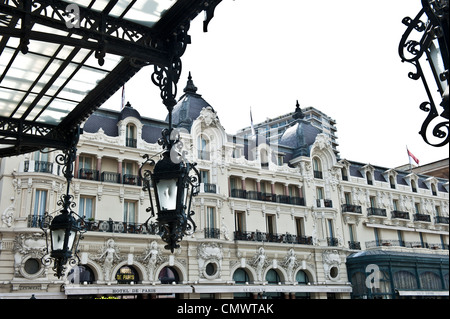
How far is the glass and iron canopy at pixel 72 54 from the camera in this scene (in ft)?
20.8

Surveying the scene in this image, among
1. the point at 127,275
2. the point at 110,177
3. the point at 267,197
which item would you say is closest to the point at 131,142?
the point at 110,177

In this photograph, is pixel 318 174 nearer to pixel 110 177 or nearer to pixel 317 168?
pixel 317 168

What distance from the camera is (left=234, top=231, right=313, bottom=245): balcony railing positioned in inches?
1270

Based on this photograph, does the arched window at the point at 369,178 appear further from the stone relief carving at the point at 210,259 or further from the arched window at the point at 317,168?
the stone relief carving at the point at 210,259

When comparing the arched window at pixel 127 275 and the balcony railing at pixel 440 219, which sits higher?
the balcony railing at pixel 440 219

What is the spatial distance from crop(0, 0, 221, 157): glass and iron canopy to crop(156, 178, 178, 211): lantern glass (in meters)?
1.56

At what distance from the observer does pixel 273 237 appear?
33.7 meters

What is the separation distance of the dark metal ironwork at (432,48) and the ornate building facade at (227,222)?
931 inches

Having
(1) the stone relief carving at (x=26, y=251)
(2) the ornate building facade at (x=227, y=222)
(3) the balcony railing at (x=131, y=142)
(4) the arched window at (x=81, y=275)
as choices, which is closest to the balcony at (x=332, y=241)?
(2) the ornate building facade at (x=227, y=222)

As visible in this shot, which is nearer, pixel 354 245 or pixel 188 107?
pixel 188 107

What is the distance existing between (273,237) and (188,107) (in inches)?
427

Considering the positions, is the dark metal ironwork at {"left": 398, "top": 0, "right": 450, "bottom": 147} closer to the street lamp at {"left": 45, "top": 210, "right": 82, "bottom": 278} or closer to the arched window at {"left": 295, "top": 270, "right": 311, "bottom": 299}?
the street lamp at {"left": 45, "top": 210, "right": 82, "bottom": 278}

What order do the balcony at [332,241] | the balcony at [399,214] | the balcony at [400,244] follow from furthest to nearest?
the balcony at [399,214] < the balcony at [400,244] < the balcony at [332,241]
